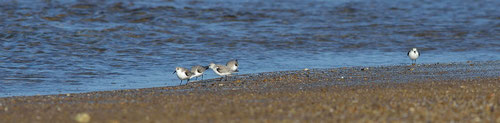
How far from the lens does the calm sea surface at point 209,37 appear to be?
526 inches

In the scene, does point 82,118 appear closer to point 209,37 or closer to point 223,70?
point 223,70

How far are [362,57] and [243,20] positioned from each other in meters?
7.28

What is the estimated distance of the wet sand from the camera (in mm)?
6246

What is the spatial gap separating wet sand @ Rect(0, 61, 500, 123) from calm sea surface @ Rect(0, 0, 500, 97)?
259cm

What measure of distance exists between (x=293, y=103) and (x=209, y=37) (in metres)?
11.8

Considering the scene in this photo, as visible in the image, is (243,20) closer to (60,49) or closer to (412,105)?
(60,49)

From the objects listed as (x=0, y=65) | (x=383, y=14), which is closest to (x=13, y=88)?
(x=0, y=65)

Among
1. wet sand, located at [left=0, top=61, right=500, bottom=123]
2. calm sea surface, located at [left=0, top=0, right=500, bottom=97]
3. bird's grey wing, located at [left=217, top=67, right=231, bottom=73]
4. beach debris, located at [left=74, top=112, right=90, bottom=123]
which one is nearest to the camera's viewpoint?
beach debris, located at [left=74, top=112, right=90, bottom=123]

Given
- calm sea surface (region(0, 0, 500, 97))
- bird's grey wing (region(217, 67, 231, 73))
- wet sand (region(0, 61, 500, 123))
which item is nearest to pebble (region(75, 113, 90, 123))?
wet sand (region(0, 61, 500, 123))

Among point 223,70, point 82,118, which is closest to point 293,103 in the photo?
point 82,118

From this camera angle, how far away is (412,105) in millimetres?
6848

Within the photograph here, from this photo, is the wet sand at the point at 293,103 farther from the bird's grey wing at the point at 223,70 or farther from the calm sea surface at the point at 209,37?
the calm sea surface at the point at 209,37

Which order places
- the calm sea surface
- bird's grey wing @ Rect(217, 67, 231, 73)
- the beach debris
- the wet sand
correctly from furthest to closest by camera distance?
1. the calm sea surface
2. bird's grey wing @ Rect(217, 67, 231, 73)
3. the wet sand
4. the beach debris

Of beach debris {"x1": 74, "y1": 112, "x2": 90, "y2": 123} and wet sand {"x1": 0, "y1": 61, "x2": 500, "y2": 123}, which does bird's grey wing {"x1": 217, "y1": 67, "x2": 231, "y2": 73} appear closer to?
wet sand {"x1": 0, "y1": 61, "x2": 500, "y2": 123}
